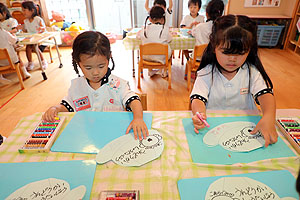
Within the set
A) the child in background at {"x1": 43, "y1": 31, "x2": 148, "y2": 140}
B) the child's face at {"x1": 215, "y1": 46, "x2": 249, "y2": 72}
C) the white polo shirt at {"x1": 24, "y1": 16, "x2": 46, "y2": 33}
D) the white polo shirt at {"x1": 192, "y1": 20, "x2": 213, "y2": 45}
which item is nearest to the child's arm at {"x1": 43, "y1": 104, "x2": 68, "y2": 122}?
the child in background at {"x1": 43, "y1": 31, "x2": 148, "y2": 140}

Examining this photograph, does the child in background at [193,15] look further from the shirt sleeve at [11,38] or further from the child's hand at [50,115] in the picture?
the child's hand at [50,115]

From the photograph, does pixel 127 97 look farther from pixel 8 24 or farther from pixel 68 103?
pixel 8 24

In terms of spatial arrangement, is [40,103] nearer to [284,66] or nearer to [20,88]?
[20,88]

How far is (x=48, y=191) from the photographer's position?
1.80 feet

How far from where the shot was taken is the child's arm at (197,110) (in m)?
0.78

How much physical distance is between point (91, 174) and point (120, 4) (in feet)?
17.1

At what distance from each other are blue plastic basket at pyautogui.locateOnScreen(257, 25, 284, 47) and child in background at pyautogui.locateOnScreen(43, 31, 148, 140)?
164 inches

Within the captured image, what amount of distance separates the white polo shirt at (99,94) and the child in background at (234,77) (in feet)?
1.28

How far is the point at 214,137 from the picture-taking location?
0.74 meters

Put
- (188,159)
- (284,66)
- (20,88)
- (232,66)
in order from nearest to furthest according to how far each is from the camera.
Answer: (188,159) → (232,66) → (20,88) → (284,66)

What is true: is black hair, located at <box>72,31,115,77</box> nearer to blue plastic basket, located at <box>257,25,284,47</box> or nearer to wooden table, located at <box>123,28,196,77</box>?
wooden table, located at <box>123,28,196,77</box>

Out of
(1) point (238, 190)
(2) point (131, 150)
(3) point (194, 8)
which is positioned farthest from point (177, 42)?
(1) point (238, 190)

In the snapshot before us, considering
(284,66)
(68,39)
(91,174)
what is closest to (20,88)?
(68,39)

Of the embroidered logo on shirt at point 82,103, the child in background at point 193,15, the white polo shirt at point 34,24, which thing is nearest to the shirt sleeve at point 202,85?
the embroidered logo on shirt at point 82,103
